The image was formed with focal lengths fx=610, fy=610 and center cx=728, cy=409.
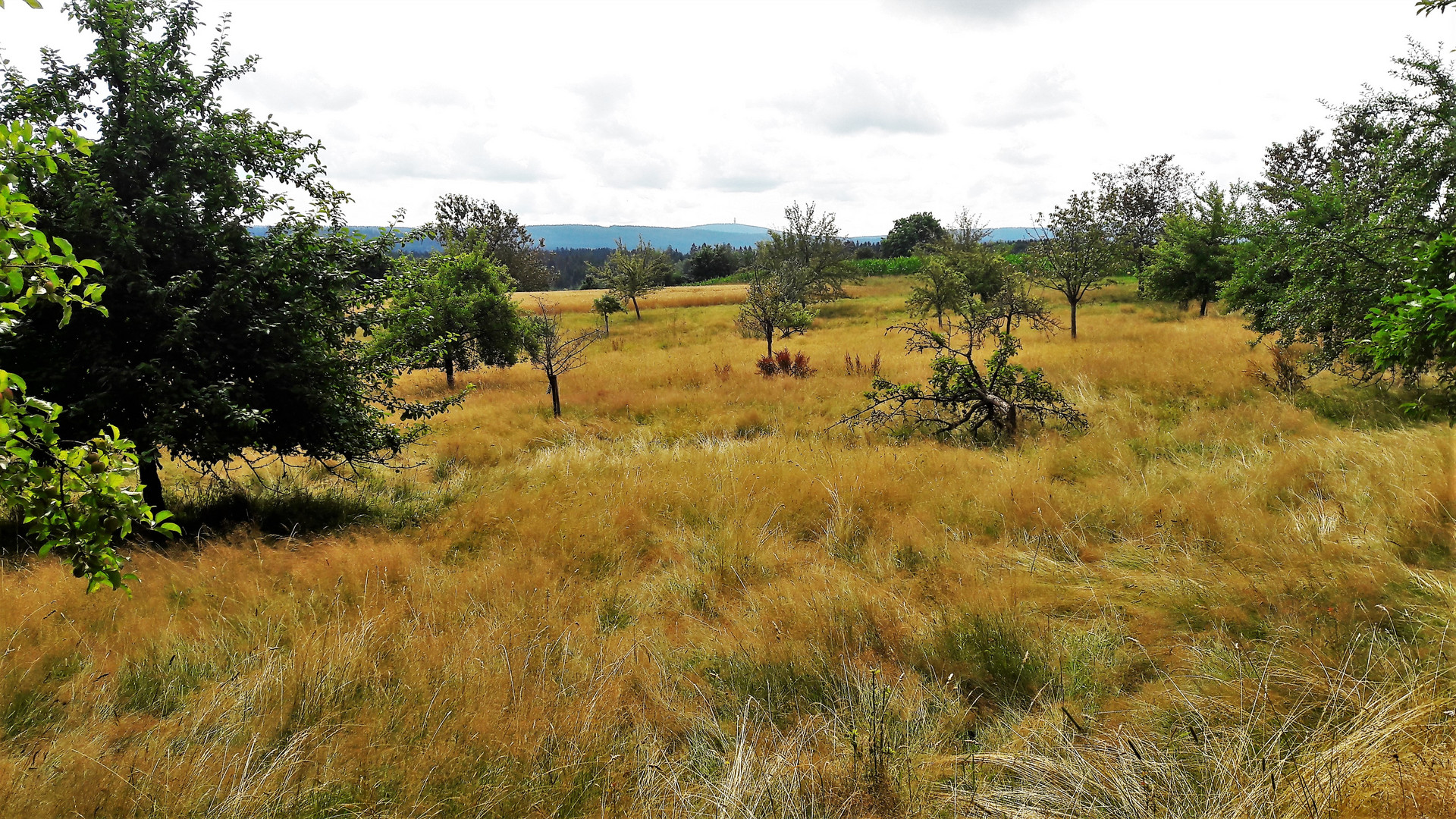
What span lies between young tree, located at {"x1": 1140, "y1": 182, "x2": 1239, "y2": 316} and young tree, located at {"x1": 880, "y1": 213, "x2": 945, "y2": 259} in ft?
172

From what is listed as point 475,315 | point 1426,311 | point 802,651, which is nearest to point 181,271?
point 802,651

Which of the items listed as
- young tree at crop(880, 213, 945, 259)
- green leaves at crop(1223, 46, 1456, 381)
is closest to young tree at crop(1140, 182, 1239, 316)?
green leaves at crop(1223, 46, 1456, 381)

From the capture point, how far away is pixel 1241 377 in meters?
12.3

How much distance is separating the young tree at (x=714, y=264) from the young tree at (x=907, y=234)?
21019 millimetres

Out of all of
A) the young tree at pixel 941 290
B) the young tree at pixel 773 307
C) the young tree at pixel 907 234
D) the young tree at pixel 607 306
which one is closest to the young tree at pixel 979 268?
the young tree at pixel 941 290

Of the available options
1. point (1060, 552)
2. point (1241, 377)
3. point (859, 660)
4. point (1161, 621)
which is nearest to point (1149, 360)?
point (1241, 377)

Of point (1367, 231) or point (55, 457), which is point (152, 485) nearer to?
point (55, 457)

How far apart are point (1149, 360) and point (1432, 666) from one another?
12773 mm

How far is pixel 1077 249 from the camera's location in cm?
2342

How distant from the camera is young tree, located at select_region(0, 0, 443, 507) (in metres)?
5.85

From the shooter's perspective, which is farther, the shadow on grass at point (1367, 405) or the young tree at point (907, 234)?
the young tree at point (907, 234)

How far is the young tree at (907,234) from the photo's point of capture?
265 feet

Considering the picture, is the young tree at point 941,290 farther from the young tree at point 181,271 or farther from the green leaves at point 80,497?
the green leaves at point 80,497

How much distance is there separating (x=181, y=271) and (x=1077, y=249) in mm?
26041
